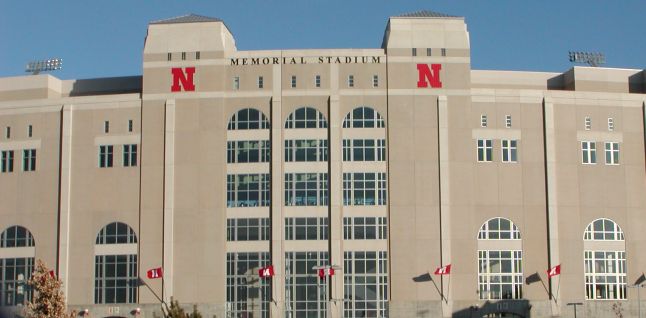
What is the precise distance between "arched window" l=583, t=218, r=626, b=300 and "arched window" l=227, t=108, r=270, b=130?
→ 28.7m

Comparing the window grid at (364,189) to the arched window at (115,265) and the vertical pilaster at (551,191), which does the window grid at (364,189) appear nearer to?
the vertical pilaster at (551,191)

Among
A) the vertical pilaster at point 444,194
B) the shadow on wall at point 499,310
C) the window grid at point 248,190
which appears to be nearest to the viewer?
the shadow on wall at point 499,310

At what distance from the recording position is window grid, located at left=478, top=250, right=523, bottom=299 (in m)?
91.1

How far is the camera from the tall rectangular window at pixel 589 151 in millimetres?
94188

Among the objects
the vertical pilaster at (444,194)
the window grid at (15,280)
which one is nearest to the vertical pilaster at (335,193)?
the vertical pilaster at (444,194)

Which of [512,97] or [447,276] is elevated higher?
[512,97]

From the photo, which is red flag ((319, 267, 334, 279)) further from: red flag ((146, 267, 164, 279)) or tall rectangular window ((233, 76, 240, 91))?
tall rectangular window ((233, 76, 240, 91))

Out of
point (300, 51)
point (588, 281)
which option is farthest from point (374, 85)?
point (588, 281)

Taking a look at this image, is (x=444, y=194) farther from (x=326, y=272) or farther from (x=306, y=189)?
(x=326, y=272)

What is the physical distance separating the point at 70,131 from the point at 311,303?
25593 millimetres

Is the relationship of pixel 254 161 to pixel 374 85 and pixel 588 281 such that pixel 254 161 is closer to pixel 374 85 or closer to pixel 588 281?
pixel 374 85

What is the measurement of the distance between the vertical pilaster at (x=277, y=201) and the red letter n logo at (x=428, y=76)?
1185 centimetres

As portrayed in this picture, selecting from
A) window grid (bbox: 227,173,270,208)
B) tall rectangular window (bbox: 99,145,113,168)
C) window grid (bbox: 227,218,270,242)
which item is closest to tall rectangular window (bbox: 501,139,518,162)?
window grid (bbox: 227,173,270,208)

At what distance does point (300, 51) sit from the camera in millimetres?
93875
